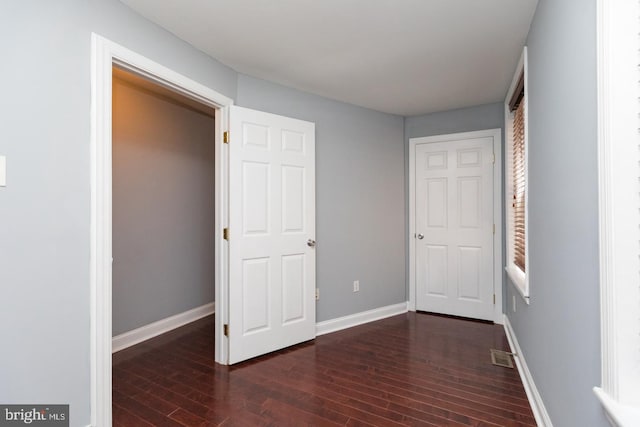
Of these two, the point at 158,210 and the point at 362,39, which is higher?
the point at 362,39

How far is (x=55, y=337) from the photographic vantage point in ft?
5.48

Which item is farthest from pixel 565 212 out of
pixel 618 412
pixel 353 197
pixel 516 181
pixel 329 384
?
pixel 353 197

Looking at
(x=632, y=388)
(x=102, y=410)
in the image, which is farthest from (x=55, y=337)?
(x=632, y=388)

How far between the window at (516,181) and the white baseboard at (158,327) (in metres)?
3.30

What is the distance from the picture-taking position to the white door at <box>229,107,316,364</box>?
9.46ft

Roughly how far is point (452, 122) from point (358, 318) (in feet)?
8.30

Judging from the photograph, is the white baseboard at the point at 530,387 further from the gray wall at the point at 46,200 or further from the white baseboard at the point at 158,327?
the white baseboard at the point at 158,327

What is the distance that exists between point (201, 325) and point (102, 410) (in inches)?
78.8

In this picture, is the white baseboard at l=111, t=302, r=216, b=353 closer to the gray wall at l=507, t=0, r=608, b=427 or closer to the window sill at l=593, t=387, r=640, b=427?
the gray wall at l=507, t=0, r=608, b=427

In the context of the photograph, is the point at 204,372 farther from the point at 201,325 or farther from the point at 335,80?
the point at 335,80

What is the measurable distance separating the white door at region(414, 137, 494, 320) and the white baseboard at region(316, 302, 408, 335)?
306mm

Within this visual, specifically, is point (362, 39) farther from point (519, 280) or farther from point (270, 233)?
point (519, 280)

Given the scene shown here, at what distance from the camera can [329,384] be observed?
250 centimetres

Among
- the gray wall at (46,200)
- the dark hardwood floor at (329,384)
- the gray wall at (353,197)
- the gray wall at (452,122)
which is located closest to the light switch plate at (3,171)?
the gray wall at (46,200)
